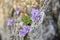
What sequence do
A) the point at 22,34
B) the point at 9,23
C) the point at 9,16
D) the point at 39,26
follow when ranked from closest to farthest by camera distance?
the point at 39,26
the point at 22,34
the point at 9,23
the point at 9,16

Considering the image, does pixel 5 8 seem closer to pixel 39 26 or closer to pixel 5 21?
pixel 5 21

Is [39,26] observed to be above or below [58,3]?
below

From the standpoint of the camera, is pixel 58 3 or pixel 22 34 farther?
pixel 22 34

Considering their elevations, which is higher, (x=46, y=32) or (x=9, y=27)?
(x=46, y=32)

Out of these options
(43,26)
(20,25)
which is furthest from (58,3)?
(20,25)

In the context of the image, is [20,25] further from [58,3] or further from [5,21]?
[58,3]

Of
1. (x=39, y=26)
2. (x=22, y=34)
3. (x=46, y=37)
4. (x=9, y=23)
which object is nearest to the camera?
(x=46, y=37)

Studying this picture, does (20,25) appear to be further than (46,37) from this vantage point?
Yes

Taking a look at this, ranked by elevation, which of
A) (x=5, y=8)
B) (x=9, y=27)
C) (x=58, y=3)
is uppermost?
(x=58, y=3)

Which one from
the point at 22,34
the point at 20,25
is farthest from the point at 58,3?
the point at 20,25
